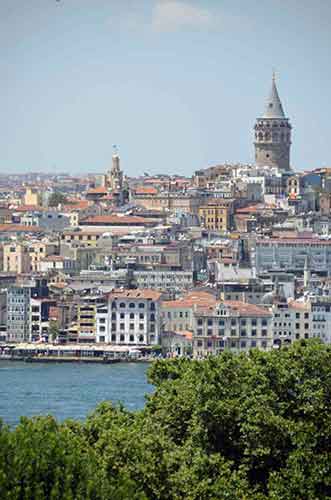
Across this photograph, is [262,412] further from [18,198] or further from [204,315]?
[18,198]

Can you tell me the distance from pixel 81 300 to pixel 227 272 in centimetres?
611

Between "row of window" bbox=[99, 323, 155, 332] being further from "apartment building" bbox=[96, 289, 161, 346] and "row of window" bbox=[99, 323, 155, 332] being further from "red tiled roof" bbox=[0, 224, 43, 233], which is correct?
"red tiled roof" bbox=[0, 224, 43, 233]

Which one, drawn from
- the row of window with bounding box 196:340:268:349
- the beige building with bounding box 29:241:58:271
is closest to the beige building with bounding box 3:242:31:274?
the beige building with bounding box 29:241:58:271

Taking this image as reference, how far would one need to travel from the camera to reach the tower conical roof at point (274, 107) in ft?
277

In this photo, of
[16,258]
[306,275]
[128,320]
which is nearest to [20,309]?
[128,320]

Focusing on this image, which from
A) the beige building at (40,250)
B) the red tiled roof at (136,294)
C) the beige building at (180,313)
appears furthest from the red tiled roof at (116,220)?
the beige building at (180,313)

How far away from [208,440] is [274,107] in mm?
62610

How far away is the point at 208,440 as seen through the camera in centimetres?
2248

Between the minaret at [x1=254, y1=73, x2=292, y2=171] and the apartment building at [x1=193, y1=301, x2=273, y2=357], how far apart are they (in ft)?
118

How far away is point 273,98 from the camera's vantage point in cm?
8475

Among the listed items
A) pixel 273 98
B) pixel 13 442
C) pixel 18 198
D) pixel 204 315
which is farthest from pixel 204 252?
pixel 13 442

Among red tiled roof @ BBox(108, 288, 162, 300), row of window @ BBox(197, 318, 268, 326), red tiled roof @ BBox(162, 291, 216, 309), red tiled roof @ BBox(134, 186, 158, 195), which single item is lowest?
row of window @ BBox(197, 318, 268, 326)

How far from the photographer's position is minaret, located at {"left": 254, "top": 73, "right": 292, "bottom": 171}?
84.3m

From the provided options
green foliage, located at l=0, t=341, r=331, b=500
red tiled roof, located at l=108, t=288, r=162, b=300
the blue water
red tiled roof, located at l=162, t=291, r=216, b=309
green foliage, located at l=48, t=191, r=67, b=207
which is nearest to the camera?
green foliage, located at l=0, t=341, r=331, b=500
